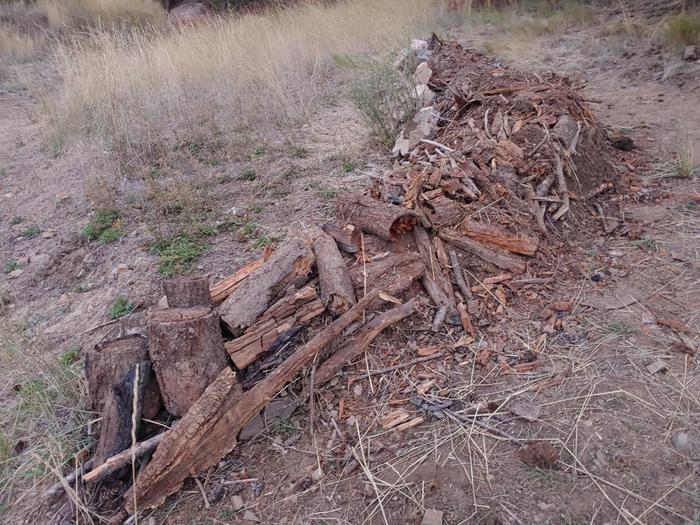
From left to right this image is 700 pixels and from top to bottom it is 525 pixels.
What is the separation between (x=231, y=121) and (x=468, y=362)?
4596 mm

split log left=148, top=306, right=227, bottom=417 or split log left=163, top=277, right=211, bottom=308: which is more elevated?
split log left=163, top=277, right=211, bottom=308

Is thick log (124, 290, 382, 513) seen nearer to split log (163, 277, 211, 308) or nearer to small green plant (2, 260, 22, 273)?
split log (163, 277, 211, 308)

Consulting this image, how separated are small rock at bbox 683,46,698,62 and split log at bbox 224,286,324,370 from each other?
6085 millimetres

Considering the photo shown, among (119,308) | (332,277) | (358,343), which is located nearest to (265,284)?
(332,277)

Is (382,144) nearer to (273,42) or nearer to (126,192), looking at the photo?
(126,192)

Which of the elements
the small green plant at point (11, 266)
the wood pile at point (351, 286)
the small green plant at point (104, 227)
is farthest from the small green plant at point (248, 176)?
the small green plant at point (11, 266)

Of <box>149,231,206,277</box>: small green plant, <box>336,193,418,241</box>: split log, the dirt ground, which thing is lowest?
the dirt ground

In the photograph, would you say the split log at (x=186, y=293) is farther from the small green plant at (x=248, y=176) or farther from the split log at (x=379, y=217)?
the small green plant at (x=248, y=176)

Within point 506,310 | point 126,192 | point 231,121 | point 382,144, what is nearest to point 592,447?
point 506,310

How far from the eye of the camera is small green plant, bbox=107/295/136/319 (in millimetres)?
3010

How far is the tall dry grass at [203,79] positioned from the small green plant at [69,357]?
3116 millimetres

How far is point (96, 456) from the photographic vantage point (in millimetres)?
2066

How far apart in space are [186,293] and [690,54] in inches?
260

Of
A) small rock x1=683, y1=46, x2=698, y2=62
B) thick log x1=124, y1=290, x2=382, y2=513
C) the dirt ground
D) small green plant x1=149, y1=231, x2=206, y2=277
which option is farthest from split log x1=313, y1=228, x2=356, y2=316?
small rock x1=683, y1=46, x2=698, y2=62
